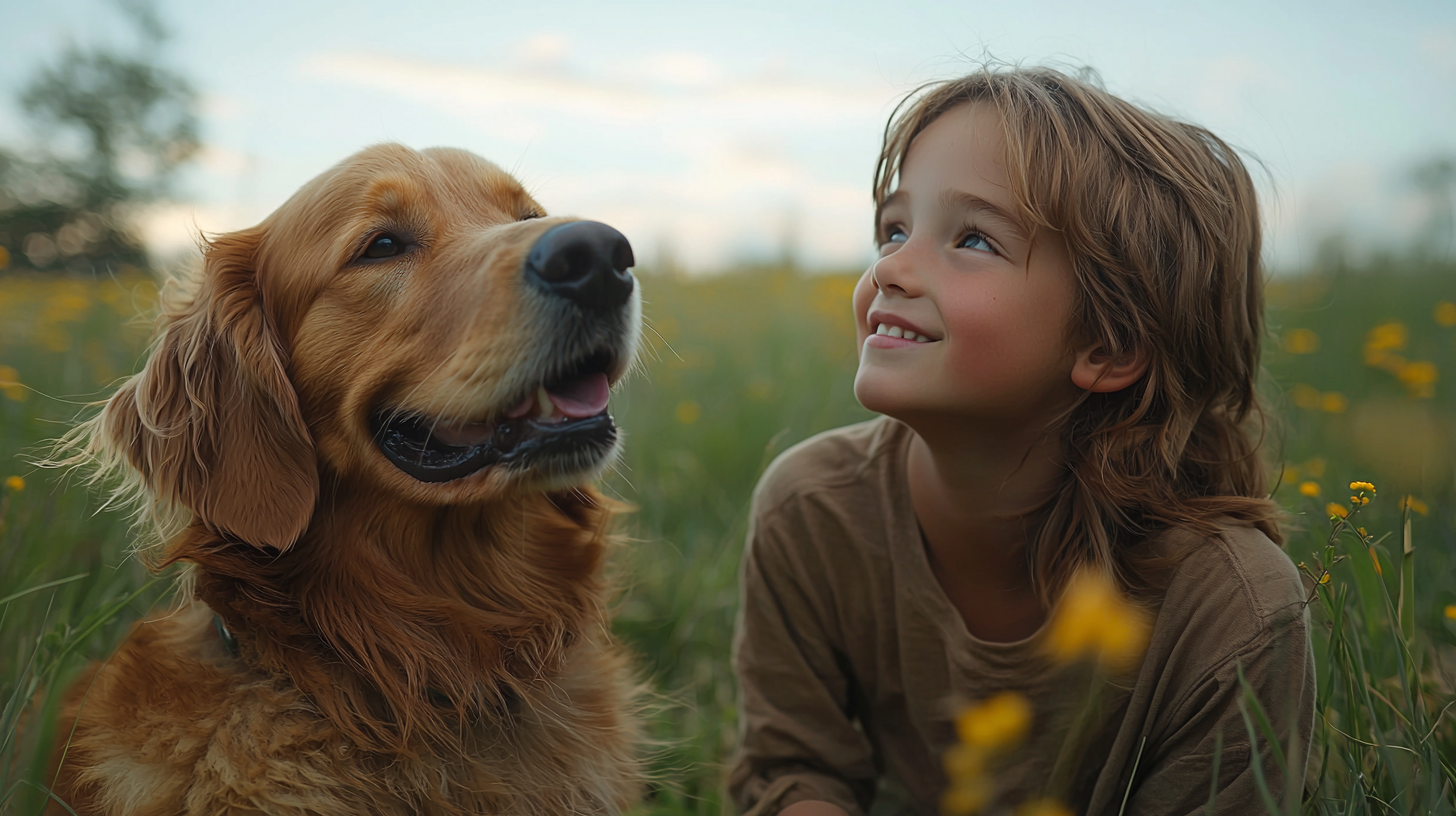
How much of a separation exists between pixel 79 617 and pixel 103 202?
374 centimetres

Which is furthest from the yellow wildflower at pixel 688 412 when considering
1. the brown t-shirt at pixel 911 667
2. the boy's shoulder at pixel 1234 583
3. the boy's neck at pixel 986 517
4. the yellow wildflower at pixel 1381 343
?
the yellow wildflower at pixel 1381 343

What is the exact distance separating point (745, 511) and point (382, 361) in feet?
5.92

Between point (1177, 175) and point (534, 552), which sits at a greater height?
point (1177, 175)

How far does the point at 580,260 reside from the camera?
6.03ft

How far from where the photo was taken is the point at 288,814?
165 centimetres

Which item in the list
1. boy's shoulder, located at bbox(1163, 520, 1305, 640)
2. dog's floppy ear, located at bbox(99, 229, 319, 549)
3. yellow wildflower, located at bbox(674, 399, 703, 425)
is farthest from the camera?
yellow wildflower, located at bbox(674, 399, 703, 425)

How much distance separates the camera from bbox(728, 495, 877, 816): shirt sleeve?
A: 230cm

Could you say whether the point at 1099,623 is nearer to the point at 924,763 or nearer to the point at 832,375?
the point at 924,763

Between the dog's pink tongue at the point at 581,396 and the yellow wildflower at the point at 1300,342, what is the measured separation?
3.40m

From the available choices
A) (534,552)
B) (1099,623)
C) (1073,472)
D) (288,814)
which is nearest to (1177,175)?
(1073,472)

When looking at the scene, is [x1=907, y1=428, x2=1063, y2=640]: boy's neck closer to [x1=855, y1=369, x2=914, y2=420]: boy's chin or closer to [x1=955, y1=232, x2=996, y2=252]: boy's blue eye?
[x1=855, y1=369, x2=914, y2=420]: boy's chin

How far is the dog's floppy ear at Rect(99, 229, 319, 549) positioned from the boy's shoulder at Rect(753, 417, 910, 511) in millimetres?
1161

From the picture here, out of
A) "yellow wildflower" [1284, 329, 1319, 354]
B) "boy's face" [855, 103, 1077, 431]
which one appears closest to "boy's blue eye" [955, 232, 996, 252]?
"boy's face" [855, 103, 1077, 431]

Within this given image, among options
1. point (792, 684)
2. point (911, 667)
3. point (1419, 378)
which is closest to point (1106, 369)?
point (911, 667)
